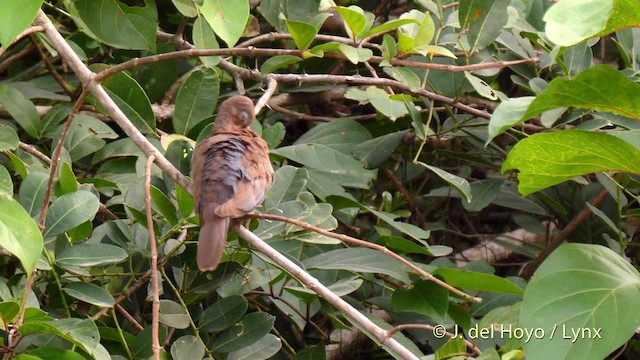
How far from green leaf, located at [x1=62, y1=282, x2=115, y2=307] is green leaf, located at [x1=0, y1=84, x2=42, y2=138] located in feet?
3.26

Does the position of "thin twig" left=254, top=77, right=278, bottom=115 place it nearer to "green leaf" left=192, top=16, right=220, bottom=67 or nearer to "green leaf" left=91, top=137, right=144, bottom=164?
"green leaf" left=192, top=16, right=220, bottom=67

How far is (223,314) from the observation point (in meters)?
2.83

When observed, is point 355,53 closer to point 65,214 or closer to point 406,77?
point 406,77

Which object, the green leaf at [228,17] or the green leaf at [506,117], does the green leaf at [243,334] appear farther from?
the green leaf at [506,117]

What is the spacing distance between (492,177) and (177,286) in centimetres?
147

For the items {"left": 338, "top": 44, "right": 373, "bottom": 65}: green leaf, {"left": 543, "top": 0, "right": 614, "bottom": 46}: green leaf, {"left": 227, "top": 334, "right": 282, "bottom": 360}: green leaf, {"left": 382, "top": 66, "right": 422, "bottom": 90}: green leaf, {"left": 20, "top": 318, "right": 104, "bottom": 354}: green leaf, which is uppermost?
{"left": 543, "top": 0, "right": 614, "bottom": 46}: green leaf

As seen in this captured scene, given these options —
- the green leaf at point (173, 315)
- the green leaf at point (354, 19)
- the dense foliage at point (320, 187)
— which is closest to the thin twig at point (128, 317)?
the dense foliage at point (320, 187)

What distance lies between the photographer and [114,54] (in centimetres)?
389

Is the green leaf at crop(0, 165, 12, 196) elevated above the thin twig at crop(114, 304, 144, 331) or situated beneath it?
elevated above

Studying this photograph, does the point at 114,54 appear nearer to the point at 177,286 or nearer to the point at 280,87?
the point at 280,87

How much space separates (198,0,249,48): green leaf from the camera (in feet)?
7.98

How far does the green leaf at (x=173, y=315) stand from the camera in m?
2.72

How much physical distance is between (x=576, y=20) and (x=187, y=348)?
150cm

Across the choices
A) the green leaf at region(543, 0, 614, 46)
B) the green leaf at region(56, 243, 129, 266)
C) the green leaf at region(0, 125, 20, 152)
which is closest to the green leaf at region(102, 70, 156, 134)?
the green leaf at region(0, 125, 20, 152)
